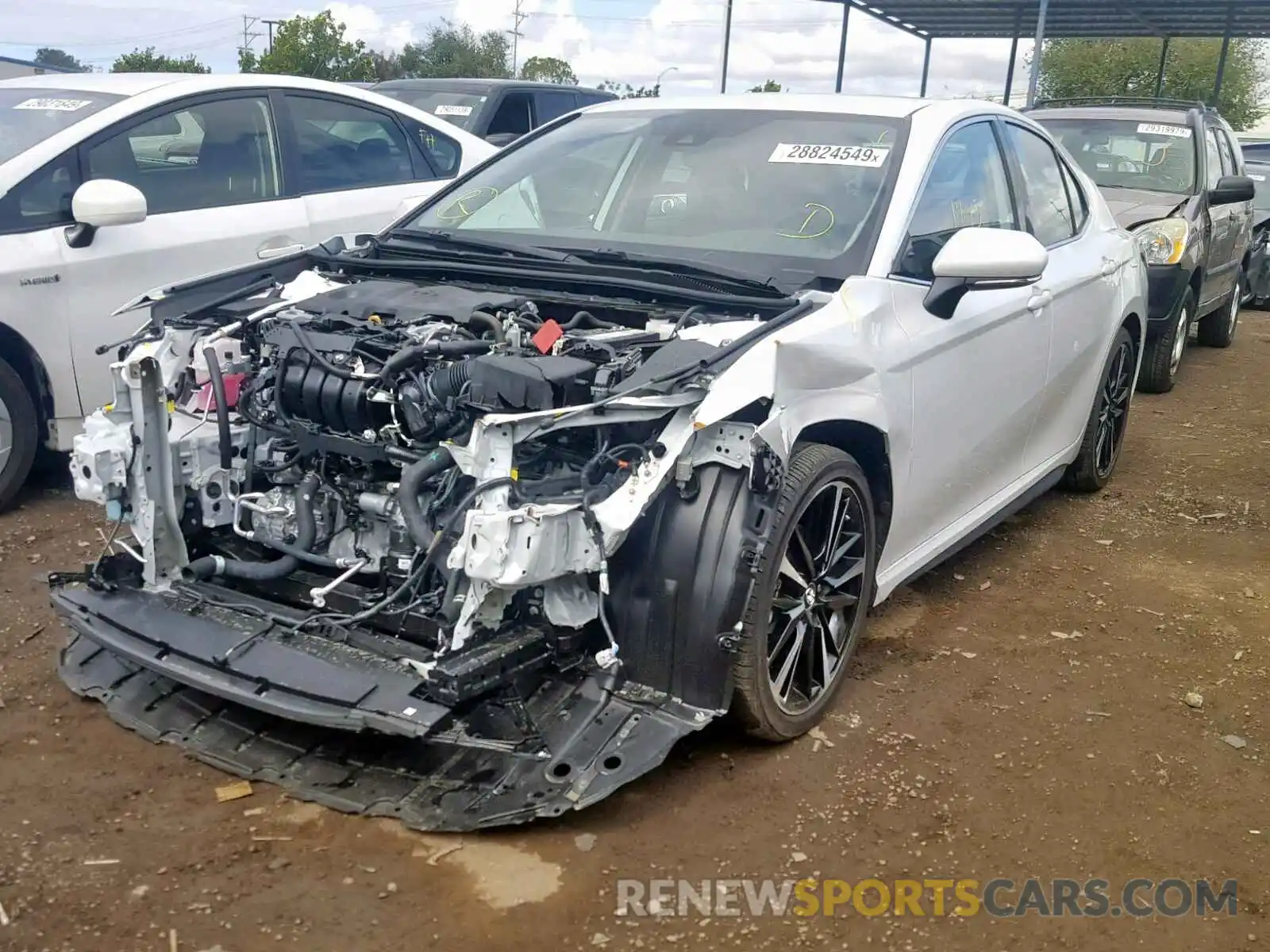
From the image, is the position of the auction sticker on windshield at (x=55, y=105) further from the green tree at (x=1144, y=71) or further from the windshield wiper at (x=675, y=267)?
the green tree at (x=1144, y=71)

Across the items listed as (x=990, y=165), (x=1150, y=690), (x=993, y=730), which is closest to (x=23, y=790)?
(x=993, y=730)

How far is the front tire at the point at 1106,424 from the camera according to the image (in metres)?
5.57

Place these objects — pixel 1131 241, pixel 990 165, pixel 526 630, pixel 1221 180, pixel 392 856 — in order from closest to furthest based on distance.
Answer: pixel 392 856
pixel 526 630
pixel 990 165
pixel 1131 241
pixel 1221 180

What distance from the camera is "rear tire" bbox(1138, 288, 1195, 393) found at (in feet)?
27.4

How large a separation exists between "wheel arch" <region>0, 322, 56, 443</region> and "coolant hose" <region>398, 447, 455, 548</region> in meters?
2.67

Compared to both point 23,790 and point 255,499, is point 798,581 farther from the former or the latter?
point 23,790

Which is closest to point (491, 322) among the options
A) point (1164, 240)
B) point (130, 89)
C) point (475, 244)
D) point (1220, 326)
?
point (475, 244)

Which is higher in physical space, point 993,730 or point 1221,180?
point 1221,180

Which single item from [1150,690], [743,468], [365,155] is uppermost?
[365,155]

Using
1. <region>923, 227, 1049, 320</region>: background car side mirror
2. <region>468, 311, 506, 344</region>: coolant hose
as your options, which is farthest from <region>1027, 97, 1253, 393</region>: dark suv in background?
<region>468, 311, 506, 344</region>: coolant hose

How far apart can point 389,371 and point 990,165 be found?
8.41 feet

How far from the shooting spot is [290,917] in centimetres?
260

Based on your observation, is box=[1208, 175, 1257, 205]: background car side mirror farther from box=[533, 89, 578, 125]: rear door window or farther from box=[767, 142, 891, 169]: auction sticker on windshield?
box=[767, 142, 891, 169]: auction sticker on windshield

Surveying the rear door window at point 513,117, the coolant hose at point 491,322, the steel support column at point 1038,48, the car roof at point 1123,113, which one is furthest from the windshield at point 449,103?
the steel support column at point 1038,48
